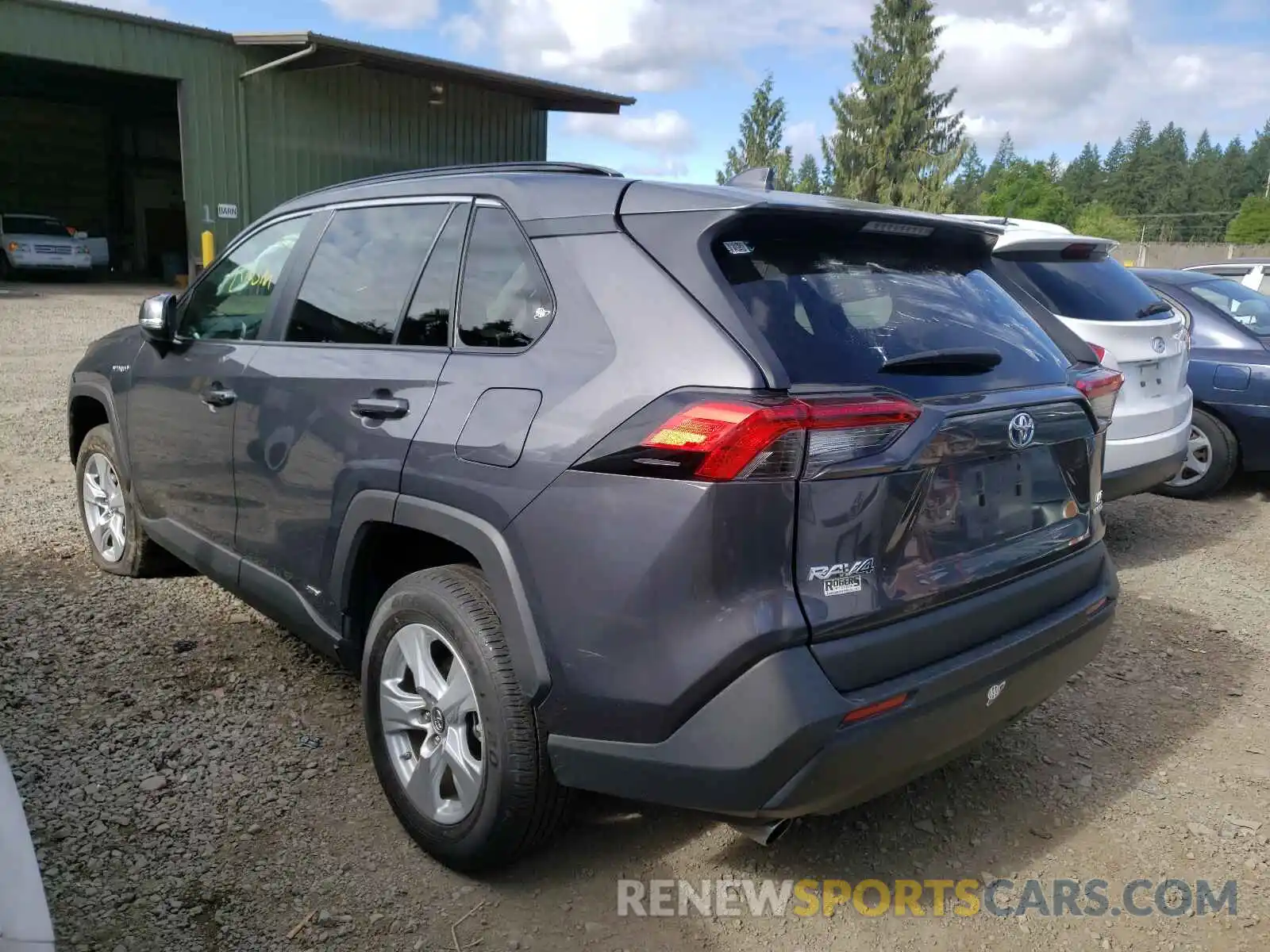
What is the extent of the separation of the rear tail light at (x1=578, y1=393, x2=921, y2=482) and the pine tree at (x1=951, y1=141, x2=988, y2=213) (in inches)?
2000

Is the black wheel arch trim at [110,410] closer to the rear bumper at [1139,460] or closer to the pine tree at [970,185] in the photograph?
the rear bumper at [1139,460]

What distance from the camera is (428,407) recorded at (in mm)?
2623

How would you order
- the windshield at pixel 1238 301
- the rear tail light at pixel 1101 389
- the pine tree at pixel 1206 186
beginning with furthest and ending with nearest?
the pine tree at pixel 1206 186, the windshield at pixel 1238 301, the rear tail light at pixel 1101 389

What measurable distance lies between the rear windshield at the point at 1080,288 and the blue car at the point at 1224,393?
4.74ft

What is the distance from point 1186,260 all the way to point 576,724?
4885 centimetres

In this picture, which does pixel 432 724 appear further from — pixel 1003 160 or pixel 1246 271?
pixel 1003 160

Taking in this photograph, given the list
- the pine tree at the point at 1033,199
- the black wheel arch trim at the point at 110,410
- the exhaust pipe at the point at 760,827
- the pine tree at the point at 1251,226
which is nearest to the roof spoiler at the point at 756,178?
the exhaust pipe at the point at 760,827

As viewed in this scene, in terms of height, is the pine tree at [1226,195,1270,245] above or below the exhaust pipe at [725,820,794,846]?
above

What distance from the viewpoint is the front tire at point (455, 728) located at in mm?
2381

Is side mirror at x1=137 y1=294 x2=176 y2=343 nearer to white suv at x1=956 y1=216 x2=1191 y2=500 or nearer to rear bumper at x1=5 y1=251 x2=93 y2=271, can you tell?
white suv at x1=956 y1=216 x2=1191 y2=500

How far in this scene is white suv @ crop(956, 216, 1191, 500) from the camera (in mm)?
5191

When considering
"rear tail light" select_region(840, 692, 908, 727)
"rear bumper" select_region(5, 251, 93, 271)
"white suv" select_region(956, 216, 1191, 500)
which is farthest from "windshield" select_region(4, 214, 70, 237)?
"rear tail light" select_region(840, 692, 908, 727)

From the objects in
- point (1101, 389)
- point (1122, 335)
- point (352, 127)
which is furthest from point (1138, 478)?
point (352, 127)

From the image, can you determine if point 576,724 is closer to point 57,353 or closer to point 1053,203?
point 57,353
